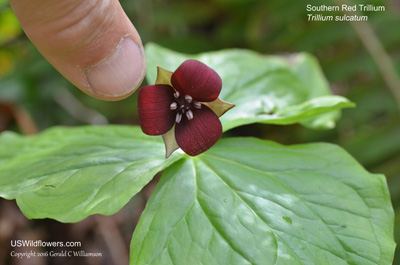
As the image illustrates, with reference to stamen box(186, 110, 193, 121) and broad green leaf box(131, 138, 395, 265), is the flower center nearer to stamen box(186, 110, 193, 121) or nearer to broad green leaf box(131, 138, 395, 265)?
stamen box(186, 110, 193, 121)

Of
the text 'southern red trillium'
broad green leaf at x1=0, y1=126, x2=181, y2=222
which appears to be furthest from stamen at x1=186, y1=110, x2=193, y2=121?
broad green leaf at x1=0, y1=126, x2=181, y2=222

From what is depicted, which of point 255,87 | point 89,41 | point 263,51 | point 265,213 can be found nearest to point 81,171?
point 89,41

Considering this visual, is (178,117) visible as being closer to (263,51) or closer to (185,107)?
(185,107)

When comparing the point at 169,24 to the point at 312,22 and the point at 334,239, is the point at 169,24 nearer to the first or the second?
the point at 312,22

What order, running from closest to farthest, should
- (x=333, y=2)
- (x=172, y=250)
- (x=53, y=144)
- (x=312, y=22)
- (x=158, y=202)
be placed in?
1. (x=172, y=250)
2. (x=158, y=202)
3. (x=53, y=144)
4. (x=333, y=2)
5. (x=312, y=22)

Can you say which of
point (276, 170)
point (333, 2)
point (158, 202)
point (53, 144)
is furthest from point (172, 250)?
point (333, 2)

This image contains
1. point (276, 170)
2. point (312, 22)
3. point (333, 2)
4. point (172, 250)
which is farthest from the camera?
point (312, 22)
